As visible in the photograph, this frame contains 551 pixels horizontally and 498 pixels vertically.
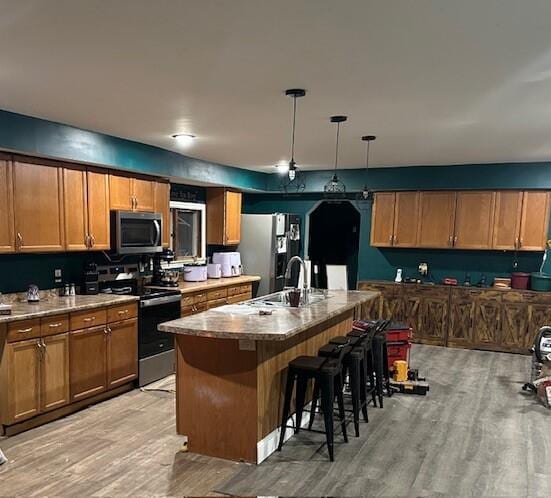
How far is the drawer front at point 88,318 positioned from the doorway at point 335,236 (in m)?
5.04

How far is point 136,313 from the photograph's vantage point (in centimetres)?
446

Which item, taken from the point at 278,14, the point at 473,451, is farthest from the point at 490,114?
the point at 473,451

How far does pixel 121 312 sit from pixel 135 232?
37.5 inches

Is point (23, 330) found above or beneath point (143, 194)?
beneath

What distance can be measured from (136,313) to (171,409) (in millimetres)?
1021

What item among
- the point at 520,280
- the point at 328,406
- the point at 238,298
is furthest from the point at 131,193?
the point at 520,280

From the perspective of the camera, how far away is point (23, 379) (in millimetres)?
3430

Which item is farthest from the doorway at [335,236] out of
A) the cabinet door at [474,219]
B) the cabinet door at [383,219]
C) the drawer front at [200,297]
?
the drawer front at [200,297]

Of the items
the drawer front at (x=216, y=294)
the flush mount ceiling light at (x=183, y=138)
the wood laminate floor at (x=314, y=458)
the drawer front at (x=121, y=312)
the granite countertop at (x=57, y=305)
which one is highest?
the flush mount ceiling light at (x=183, y=138)

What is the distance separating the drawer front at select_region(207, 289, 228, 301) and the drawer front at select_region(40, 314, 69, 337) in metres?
2.13

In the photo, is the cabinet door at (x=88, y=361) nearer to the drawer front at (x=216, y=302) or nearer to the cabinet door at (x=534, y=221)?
the drawer front at (x=216, y=302)

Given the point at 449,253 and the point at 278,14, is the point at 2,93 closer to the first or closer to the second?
the point at 278,14

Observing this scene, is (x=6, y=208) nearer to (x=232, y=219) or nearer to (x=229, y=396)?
(x=229, y=396)

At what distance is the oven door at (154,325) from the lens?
178 inches
